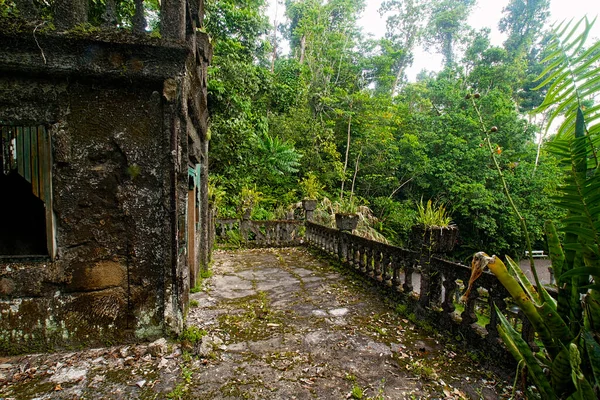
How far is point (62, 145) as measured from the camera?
281 cm

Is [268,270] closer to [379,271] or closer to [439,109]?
[379,271]

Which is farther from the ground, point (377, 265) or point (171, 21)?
point (171, 21)

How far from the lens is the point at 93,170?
114 inches

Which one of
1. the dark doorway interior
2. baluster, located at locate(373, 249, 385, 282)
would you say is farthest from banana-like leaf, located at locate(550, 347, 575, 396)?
the dark doorway interior

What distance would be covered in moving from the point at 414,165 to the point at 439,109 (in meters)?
4.82

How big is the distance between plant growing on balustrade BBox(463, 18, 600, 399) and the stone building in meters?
2.85

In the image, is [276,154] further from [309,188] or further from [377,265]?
[377,265]

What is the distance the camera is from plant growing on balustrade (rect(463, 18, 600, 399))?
108cm

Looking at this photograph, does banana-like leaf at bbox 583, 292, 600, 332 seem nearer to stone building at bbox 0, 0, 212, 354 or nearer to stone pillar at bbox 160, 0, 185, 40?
stone building at bbox 0, 0, 212, 354

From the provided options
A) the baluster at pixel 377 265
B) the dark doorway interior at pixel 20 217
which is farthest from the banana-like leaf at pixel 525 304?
the dark doorway interior at pixel 20 217

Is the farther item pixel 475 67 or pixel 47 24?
pixel 475 67

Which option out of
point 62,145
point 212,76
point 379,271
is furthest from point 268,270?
point 212,76

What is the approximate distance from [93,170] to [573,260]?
11.7 ft

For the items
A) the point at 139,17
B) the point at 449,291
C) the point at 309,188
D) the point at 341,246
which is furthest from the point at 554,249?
the point at 309,188
